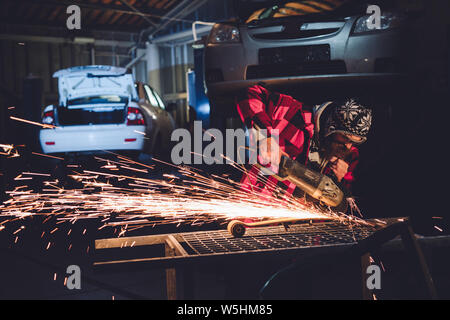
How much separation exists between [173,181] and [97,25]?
11529 millimetres

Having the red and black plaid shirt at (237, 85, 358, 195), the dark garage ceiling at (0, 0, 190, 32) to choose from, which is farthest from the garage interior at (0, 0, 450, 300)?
the dark garage ceiling at (0, 0, 190, 32)

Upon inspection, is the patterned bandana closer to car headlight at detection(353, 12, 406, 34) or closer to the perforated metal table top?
the perforated metal table top

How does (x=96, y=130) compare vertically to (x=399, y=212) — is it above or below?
above

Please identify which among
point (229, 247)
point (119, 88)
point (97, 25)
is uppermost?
point (97, 25)

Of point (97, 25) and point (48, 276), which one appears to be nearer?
point (48, 276)

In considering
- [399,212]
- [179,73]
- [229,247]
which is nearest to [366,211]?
[399,212]

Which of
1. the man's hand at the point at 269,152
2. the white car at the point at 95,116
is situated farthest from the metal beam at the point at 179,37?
the man's hand at the point at 269,152

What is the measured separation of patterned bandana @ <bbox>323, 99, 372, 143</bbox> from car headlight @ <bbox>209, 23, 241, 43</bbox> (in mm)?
1718

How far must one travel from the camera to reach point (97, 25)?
54.3 feet

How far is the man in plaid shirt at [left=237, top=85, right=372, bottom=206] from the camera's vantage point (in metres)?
3.16

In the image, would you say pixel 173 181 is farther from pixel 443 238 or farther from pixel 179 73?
pixel 179 73

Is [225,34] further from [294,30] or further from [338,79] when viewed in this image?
[338,79]
